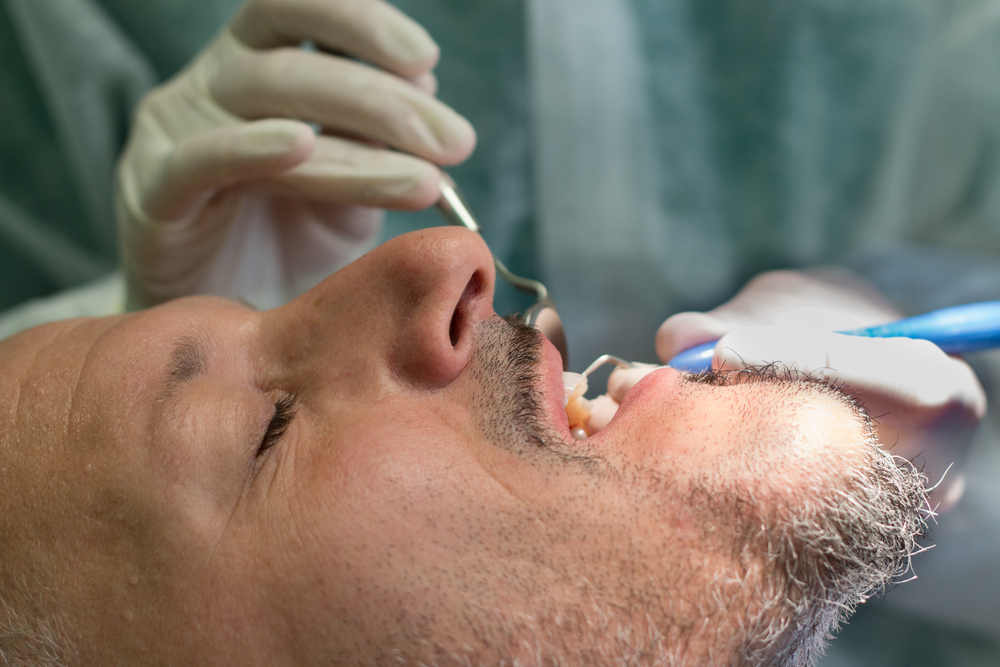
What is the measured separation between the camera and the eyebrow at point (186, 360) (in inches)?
22.4

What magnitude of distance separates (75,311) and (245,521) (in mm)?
1056

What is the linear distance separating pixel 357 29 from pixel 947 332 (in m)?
0.91

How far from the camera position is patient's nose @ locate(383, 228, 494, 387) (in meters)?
0.58

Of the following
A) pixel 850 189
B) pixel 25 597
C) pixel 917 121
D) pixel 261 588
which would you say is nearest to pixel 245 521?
pixel 261 588

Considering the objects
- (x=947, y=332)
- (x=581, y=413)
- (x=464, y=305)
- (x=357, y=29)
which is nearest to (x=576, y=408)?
(x=581, y=413)

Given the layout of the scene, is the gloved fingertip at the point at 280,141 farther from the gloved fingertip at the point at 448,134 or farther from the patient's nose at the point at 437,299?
the patient's nose at the point at 437,299

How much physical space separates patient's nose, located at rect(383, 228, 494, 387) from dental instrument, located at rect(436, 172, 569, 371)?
0.22 feet

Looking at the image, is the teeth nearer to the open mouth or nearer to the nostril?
the open mouth

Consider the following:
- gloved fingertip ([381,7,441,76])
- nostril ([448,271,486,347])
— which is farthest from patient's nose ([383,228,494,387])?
gloved fingertip ([381,7,441,76])

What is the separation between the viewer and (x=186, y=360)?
1.93 feet

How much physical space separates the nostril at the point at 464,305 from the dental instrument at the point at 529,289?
63 mm

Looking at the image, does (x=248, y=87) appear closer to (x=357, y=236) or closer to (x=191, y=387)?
(x=357, y=236)

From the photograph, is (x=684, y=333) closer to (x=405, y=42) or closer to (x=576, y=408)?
(x=576, y=408)

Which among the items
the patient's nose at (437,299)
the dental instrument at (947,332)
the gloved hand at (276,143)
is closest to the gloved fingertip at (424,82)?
the gloved hand at (276,143)
